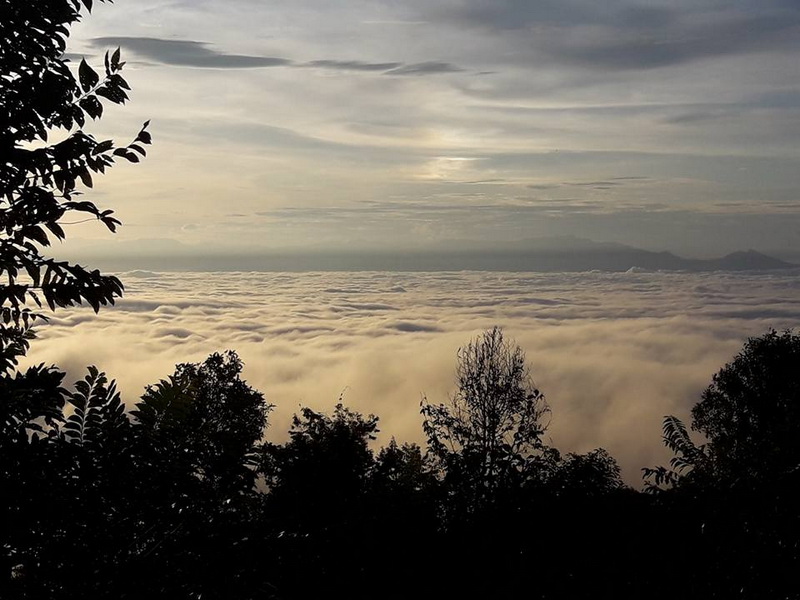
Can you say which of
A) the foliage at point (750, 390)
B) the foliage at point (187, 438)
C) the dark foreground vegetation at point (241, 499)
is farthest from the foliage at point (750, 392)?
the foliage at point (187, 438)

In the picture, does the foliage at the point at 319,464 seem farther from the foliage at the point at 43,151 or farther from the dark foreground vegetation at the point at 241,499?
the foliage at the point at 43,151

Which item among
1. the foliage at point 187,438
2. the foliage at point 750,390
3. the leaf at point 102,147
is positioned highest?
the leaf at point 102,147

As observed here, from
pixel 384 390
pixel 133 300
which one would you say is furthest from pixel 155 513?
pixel 133 300

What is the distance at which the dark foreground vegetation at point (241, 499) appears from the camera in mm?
4344

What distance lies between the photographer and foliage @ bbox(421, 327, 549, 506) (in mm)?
35531

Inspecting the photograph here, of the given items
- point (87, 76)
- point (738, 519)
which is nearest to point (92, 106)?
point (87, 76)

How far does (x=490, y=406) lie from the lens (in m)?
37.0

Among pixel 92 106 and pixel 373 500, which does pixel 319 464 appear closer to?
pixel 373 500

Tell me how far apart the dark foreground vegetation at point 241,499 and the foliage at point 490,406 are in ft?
17.1

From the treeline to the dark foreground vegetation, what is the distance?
0.06 ft

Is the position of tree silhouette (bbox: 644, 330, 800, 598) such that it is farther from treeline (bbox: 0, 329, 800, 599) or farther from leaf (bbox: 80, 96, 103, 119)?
leaf (bbox: 80, 96, 103, 119)

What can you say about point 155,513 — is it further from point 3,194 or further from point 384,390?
point 384,390

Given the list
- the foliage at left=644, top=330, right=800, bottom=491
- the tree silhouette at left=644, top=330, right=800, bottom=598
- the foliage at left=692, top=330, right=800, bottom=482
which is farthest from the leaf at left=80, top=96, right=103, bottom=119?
the foliage at left=692, top=330, right=800, bottom=482

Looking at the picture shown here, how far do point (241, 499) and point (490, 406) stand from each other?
32.6m
